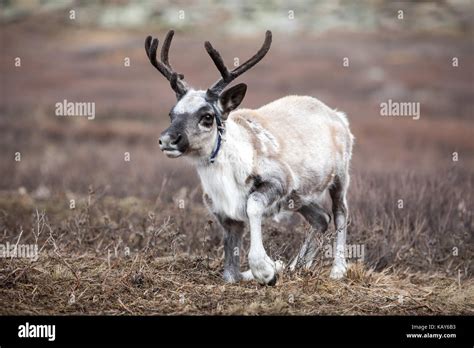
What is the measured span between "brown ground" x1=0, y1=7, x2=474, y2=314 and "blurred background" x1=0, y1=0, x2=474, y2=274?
0.06 metres

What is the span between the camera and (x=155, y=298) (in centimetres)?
783

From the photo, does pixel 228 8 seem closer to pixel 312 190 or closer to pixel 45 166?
pixel 45 166

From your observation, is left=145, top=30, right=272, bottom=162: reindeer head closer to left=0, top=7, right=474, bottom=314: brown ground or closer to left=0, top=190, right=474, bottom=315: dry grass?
left=0, top=190, right=474, bottom=315: dry grass

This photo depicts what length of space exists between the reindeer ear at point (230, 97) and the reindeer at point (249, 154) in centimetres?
1

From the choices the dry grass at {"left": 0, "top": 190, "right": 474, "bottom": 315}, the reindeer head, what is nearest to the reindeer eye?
the reindeer head

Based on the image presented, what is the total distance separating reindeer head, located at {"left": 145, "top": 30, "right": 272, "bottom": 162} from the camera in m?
7.73

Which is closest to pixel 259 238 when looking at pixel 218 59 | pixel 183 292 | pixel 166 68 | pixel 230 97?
pixel 183 292

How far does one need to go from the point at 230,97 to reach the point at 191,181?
7.05 meters

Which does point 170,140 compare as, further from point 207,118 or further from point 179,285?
point 179,285

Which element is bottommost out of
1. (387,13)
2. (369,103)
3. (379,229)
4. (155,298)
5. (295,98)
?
(155,298)

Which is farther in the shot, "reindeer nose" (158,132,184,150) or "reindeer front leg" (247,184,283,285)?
"reindeer front leg" (247,184,283,285)

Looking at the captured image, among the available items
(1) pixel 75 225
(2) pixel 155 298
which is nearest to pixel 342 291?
(2) pixel 155 298

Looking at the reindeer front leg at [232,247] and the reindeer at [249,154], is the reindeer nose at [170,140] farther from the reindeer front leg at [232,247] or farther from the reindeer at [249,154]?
the reindeer front leg at [232,247]

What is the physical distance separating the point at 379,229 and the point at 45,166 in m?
10.0
